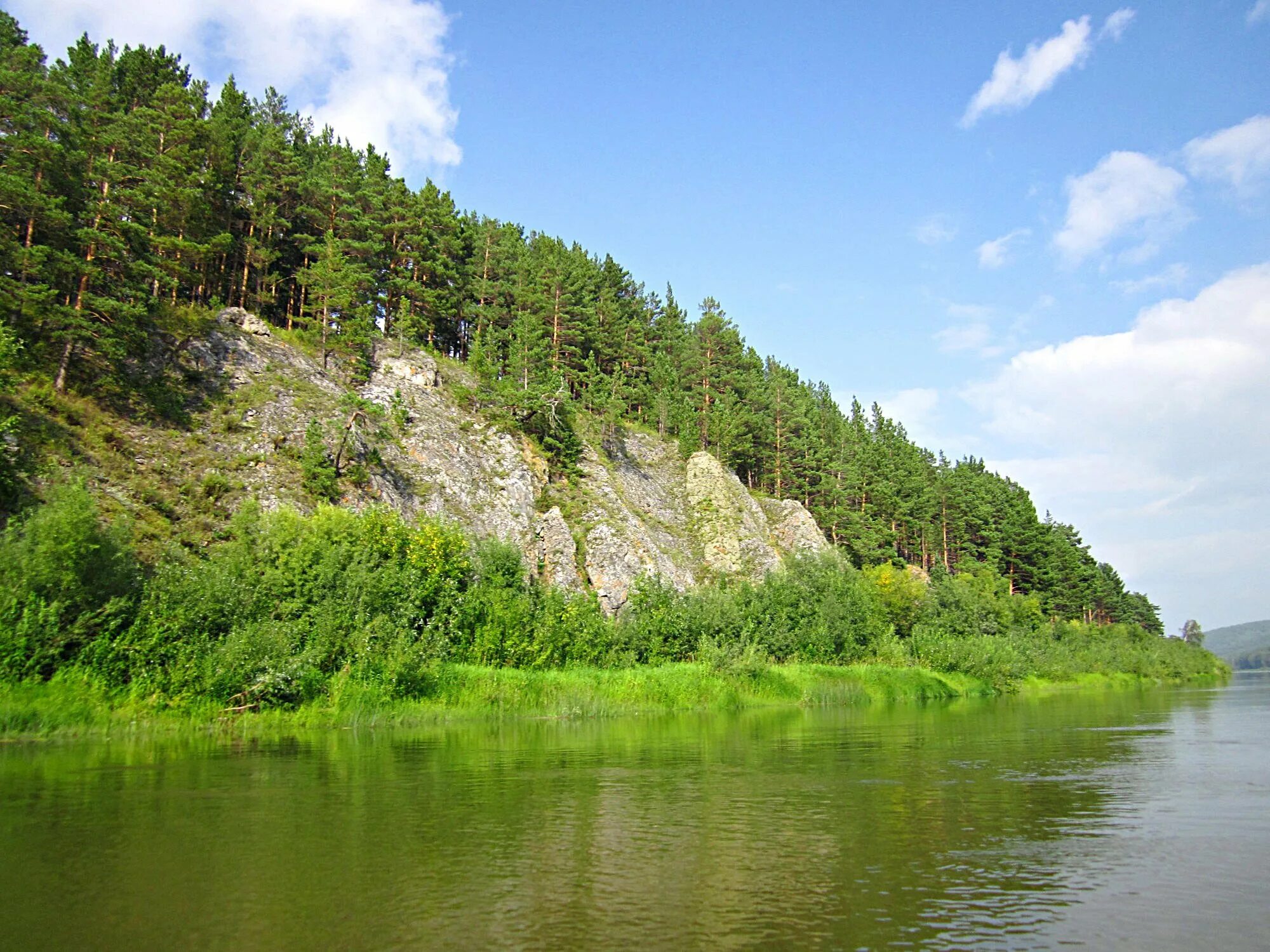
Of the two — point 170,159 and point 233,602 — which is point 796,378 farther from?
point 233,602

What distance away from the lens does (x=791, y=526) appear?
9038 cm

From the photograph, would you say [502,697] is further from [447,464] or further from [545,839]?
[447,464]

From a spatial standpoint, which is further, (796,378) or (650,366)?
(796,378)

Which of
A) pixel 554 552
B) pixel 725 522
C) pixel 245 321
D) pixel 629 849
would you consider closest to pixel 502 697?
pixel 629 849

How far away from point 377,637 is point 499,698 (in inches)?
234

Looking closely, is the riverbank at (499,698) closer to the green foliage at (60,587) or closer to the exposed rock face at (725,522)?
the green foliage at (60,587)

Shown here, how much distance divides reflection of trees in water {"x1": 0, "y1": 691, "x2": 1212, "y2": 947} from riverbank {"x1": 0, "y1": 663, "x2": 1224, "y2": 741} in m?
3.35

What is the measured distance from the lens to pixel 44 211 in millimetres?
42781

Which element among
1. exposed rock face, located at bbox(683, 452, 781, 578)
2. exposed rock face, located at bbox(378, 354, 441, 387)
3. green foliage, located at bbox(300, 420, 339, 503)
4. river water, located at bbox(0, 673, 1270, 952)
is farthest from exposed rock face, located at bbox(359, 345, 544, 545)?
river water, located at bbox(0, 673, 1270, 952)

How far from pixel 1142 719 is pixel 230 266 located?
7152cm

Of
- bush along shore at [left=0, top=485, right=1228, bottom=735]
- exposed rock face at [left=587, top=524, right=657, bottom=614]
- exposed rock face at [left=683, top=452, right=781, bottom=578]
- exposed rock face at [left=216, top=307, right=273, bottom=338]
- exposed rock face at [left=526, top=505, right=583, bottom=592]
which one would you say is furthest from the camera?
exposed rock face at [left=683, top=452, right=781, bottom=578]

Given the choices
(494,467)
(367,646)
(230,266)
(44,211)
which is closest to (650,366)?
(494,467)

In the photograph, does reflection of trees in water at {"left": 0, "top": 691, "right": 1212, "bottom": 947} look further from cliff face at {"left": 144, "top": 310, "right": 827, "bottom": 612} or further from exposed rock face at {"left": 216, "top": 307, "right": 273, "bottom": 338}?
exposed rock face at {"left": 216, "top": 307, "right": 273, "bottom": 338}

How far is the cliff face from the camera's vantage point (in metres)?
52.7
